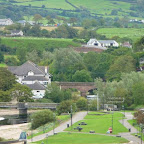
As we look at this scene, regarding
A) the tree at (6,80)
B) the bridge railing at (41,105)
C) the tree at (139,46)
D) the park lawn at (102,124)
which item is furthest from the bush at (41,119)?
the tree at (139,46)

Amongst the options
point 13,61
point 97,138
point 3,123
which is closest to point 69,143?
point 97,138

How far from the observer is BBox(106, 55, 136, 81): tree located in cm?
14755

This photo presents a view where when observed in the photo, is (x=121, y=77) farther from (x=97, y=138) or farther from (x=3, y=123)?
(x=97, y=138)

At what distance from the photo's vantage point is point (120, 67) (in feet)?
490

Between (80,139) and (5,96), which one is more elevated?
(5,96)

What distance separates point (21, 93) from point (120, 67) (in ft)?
101

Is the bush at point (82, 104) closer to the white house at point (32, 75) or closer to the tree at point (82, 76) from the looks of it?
the white house at point (32, 75)

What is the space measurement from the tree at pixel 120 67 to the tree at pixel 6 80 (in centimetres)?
2534

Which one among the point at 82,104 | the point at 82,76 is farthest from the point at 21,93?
the point at 82,76

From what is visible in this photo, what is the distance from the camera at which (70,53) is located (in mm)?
160000

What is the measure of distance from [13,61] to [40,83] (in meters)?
34.0

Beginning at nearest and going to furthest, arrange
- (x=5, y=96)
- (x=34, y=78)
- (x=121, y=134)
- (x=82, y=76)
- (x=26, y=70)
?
(x=121, y=134) → (x=5, y=96) → (x=34, y=78) → (x=26, y=70) → (x=82, y=76)

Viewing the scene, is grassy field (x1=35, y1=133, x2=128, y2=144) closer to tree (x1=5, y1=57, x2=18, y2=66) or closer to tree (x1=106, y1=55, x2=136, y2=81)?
tree (x1=106, y1=55, x2=136, y2=81)

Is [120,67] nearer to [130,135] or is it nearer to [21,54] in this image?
[21,54]
